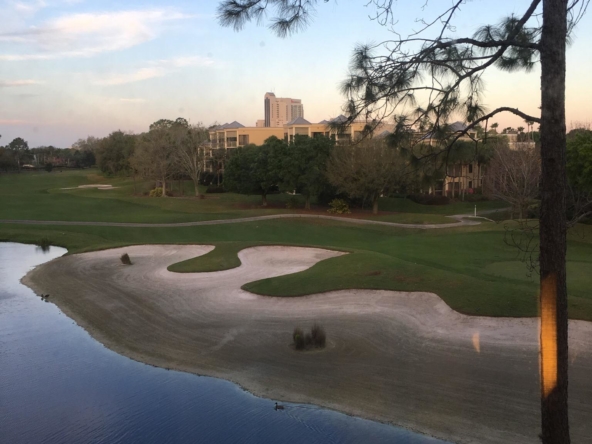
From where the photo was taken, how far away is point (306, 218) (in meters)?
46.2

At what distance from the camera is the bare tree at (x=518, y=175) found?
136 ft

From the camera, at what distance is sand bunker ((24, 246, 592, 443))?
10758 millimetres

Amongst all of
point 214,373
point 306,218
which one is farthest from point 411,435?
point 306,218

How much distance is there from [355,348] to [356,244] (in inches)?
858

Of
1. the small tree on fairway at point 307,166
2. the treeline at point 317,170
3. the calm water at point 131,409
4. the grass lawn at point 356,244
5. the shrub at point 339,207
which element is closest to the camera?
the calm water at point 131,409

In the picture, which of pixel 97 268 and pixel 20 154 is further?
pixel 20 154

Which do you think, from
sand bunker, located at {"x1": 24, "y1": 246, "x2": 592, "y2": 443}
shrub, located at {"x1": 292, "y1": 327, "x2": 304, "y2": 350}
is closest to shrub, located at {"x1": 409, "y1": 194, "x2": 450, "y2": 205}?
sand bunker, located at {"x1": 24, "y1": 246, "x2": 592, "y2": 443}

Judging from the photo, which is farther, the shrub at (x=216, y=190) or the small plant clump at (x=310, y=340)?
the shrub at (x=216, y=190)

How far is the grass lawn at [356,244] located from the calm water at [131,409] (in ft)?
21.9

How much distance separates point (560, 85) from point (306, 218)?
129 feet

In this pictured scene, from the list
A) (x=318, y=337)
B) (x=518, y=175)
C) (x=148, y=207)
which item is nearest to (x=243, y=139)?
(x=148, y=207)

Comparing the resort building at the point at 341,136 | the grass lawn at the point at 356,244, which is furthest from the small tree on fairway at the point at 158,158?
the resort building at the point at 341,136

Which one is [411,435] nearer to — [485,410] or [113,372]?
[485,410]

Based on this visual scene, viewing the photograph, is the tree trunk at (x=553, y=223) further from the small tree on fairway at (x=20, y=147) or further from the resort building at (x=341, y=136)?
the small tree on fairway at (x=20, y=147)
